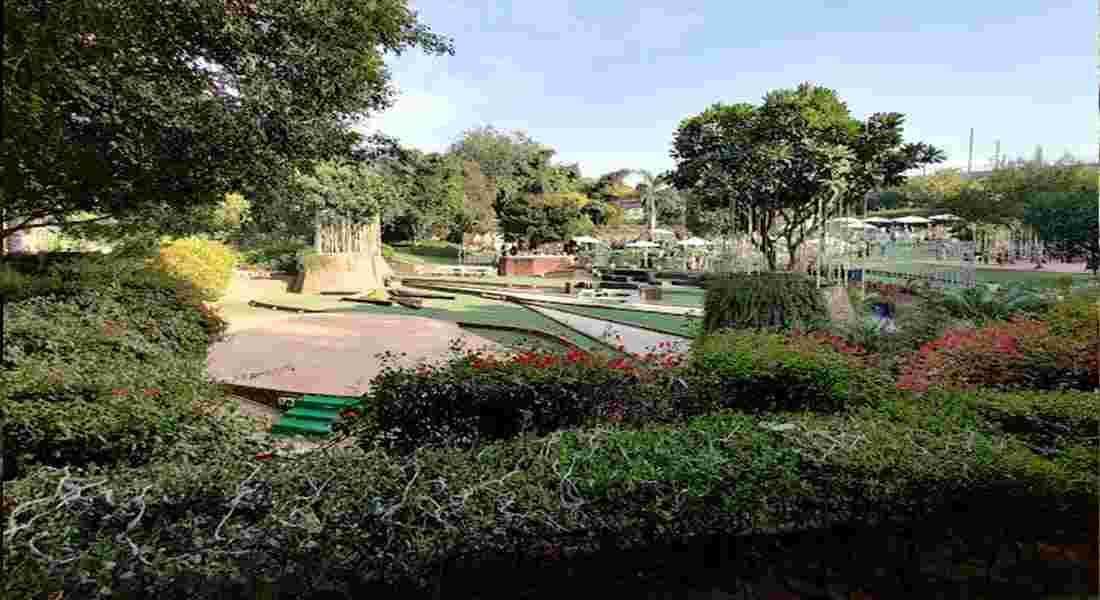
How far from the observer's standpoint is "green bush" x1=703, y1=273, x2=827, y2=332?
19.4 feet

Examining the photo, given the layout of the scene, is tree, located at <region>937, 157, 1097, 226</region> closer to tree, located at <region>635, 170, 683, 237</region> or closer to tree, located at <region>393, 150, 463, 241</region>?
tree, located at <region>635, 170, 683, 237</region>

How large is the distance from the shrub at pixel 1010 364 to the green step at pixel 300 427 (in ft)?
12.7

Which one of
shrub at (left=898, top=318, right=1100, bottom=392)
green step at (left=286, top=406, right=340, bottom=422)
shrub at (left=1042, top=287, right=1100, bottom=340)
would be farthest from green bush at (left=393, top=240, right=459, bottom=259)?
shrub at (left=1042, top=287, right=1100, bottom=340)

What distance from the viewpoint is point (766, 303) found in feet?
19.6

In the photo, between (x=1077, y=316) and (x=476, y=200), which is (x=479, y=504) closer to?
(x=1077, y=316)

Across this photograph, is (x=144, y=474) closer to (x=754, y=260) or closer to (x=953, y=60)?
(x=953, y=60)

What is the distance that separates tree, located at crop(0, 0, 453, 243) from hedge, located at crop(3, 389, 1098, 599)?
1406 millimetres

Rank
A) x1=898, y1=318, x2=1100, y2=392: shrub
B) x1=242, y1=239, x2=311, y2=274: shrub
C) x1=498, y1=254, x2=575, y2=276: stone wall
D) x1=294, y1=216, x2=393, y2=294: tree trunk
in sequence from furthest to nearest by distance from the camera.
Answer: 1. x1=498, y1=254, x2=575, y2=276: stone wall
2. x1=242, y1=239, x2=311, y2=274: shrub
3. x1=294, y1=216, x2=393, y2=294: tree trunk
4. x1=898, y1=318, x2=1100, y2=392: shrub

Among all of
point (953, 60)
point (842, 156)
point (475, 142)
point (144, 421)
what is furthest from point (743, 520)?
point (475, 142)

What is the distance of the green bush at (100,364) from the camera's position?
7.70 ft

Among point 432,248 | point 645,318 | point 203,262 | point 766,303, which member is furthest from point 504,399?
point 432,248

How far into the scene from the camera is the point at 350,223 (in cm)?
1257

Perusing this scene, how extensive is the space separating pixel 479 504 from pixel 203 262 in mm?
10547

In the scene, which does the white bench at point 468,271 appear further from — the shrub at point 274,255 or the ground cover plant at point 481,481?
A: the ground cover plant at point 481,481
